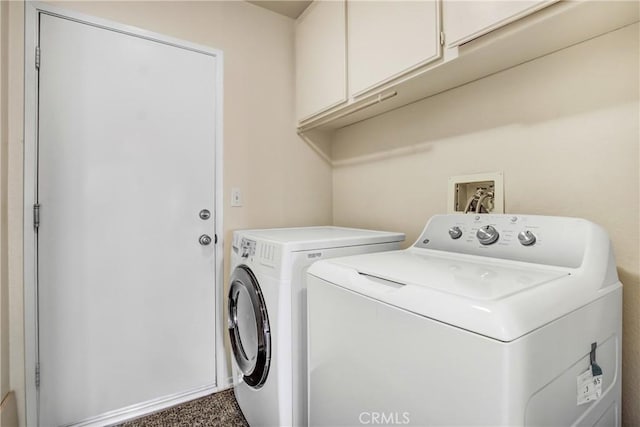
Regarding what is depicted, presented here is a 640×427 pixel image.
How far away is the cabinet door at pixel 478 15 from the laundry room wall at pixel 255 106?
1.24m

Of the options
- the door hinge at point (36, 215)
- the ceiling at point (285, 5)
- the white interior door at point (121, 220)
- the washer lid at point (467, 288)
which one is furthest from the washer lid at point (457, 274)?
the ceiling at point (285, 5)

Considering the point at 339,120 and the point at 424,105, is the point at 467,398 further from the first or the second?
the point at 339,120

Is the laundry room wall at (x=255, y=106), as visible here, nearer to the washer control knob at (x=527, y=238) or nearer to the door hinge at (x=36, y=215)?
the door hinge at (x=36, y=215)

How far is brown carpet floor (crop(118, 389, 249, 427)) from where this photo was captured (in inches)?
61.4

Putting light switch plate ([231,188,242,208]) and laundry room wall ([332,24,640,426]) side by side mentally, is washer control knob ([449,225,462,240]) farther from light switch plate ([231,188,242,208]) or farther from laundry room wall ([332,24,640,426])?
light switch plate ([231,188,242,208])

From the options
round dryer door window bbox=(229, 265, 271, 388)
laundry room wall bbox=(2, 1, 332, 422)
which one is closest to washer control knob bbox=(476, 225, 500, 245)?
round dryer door window bbox=(229, 265, 271, 388)

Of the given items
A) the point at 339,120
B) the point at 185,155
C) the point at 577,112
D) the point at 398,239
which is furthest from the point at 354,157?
the point at 577,112

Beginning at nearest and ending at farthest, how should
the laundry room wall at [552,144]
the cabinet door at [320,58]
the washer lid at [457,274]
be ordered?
the washer lid at [457,274] < the laundry room wall at [552,144] < the cabinet door at [320,58]

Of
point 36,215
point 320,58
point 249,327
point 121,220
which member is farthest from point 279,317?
point 320,58

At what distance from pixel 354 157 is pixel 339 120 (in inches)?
11.5

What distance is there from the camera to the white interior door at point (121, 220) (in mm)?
1472

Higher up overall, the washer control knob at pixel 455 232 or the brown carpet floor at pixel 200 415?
the washer control knob at pixel 455 232

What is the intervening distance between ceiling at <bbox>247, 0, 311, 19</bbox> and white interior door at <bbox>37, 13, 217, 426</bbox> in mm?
538

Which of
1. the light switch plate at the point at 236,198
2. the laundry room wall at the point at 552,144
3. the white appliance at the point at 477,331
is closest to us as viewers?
the white appliance at the point at 477,331
